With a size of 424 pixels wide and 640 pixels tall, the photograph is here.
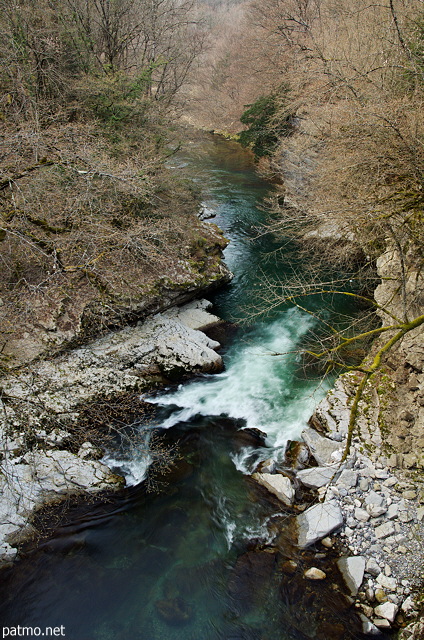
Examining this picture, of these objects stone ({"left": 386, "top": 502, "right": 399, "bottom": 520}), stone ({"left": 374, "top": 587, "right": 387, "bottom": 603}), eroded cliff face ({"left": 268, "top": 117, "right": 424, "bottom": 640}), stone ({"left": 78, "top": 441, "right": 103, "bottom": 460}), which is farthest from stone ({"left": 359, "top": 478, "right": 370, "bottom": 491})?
stone ({"left": 78, "top": 441, "right": 103, "bottom": 460})

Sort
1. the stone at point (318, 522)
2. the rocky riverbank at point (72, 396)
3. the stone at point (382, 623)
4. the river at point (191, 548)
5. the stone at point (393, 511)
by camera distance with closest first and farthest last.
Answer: the stone at point (382, 623)
the river at point (191, 548)
the stone at point (393, 511)
the stone at point (318, 522)
the rocky riverbank at point (72, 396)

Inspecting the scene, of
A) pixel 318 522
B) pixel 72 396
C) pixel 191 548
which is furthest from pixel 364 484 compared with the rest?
pixel 72 396

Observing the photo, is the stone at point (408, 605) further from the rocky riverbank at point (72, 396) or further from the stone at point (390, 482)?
the rocky riverbank at point (72, 396)

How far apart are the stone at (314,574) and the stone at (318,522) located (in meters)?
0.30

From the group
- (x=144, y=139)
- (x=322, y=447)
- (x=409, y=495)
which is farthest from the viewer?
(x=144, y=139)

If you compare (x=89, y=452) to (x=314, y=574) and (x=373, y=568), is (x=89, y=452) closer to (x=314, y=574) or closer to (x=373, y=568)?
(x=314, y=574)

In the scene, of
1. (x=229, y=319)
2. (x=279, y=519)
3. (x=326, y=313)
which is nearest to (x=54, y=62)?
(x=229, y=319)

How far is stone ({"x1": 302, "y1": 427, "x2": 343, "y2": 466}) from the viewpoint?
608cm

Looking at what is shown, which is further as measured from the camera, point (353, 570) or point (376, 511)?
point (376, 511)

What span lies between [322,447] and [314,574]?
75.2 inches

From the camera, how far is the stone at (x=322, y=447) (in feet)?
19.9

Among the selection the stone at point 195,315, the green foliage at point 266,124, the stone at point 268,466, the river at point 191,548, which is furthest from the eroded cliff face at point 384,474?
the green foliage at point 266,124

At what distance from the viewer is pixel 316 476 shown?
5.88 metres

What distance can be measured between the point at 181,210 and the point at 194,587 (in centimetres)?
933
